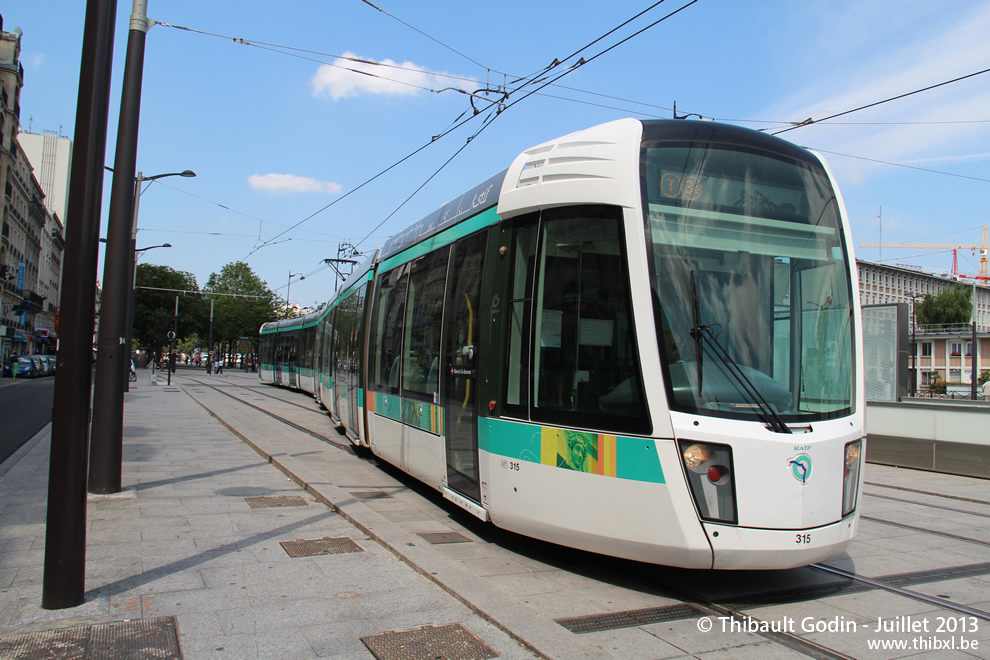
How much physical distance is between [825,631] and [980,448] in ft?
31.0

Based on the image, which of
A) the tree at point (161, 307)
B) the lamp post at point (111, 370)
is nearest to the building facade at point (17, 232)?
the tree at point (161, 307)

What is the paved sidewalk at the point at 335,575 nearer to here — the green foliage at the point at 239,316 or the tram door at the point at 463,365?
the tram door at the point at 463,365

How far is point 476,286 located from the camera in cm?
661

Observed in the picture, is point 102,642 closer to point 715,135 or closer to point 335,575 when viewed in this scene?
point 335,575

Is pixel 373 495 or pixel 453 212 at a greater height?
pixel 453 212

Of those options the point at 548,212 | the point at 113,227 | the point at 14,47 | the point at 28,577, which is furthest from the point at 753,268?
the point at 14,47

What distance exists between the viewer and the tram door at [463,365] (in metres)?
6.43

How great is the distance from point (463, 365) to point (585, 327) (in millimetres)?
1736

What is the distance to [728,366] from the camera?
15.9 ft

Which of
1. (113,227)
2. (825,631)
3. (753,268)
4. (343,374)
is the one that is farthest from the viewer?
(343,374)

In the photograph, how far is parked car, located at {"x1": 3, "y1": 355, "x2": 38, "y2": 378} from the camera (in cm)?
4556

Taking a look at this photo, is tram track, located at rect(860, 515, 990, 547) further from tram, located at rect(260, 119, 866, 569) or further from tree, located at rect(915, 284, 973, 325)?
tree, located at rect(915, 284, 973, 325)

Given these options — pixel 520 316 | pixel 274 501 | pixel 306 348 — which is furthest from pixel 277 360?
pixel 520 316

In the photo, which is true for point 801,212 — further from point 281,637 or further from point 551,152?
point 281,637
